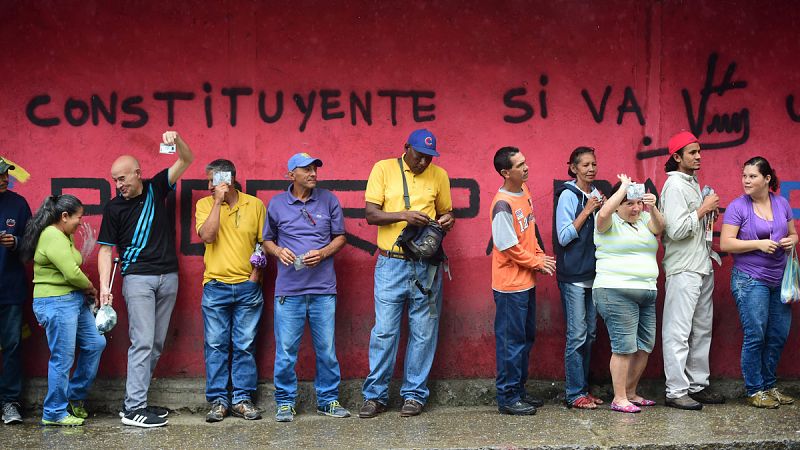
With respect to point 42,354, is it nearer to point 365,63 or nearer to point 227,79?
point 227,79

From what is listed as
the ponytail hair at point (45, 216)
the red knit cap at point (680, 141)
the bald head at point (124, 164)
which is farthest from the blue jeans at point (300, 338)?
the red knit cap at point (680, 141)

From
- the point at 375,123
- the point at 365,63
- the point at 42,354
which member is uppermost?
the point at 365,63

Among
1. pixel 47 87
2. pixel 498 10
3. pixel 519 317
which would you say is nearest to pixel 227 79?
pixel 47 87

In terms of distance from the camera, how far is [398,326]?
708 centimetres

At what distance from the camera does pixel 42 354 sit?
738 cm

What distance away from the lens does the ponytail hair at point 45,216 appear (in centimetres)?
672

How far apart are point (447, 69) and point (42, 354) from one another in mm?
3810

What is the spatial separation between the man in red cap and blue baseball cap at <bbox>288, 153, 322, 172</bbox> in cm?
259

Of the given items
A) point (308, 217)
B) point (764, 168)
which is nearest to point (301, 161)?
point (308, 217)

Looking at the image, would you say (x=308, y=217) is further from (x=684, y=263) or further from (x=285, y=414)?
(x=684, y=263)

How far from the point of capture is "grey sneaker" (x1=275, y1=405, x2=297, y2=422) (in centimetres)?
694

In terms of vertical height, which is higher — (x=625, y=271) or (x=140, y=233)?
(x=140, y=233)

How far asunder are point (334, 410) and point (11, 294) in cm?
247

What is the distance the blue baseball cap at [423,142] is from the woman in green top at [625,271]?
1.27 meters
